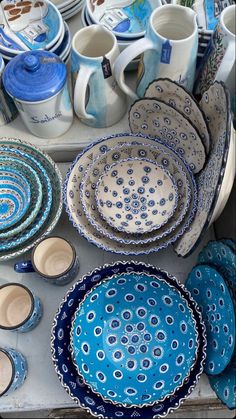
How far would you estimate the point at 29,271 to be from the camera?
69 cm

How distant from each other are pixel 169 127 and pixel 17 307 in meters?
0.39

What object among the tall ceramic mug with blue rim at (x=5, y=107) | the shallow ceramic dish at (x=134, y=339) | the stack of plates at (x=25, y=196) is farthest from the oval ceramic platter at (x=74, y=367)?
the tall ceramic mug with blue rim at (x=5, y=107)

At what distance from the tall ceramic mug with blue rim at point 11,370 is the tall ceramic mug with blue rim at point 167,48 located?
1.48 feet

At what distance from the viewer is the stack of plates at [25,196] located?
0.71 metres

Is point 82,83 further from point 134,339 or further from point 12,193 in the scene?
point 134,339

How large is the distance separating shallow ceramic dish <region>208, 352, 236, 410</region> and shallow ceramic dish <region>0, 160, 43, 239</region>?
371 mm

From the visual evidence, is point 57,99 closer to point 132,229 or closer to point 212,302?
point 132,229

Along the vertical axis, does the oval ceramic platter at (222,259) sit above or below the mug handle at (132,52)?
below

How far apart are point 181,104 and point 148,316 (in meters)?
0.34

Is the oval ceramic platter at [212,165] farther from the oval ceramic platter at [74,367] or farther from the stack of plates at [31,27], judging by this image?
the stack of plates at [31,27]

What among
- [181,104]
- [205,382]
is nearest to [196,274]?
[205,382]

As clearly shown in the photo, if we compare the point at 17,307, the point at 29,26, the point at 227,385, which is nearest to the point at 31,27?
the point at 29,26

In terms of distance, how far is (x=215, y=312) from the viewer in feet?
2.14

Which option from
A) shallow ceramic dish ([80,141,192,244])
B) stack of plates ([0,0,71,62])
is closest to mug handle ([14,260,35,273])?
shallow ceramic dish ([80,141,192,244])
